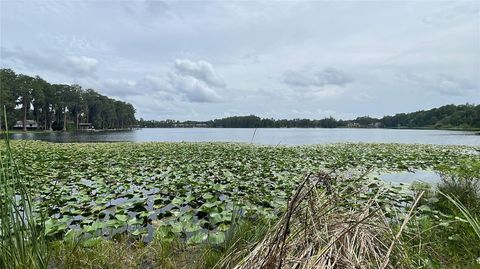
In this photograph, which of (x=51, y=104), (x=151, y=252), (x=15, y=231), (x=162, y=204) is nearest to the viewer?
(x=15, y=231)

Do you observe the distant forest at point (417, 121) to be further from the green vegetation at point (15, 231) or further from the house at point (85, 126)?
the green vegetation at point (15, 231)

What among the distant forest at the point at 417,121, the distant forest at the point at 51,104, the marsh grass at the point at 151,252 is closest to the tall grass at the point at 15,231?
the marsh grass at the point at 151,252

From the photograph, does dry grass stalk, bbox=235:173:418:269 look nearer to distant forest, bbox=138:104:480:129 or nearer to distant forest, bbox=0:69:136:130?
distant forest, bbox=0:69:136:130

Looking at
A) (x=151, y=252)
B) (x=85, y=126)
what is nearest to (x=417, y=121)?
(x=85, y=126)

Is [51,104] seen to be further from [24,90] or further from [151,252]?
[151,252]

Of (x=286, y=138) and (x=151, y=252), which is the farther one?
(x=286, y=138)

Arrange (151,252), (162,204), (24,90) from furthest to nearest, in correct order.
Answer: (24,90) < (162,204) < (151,252)

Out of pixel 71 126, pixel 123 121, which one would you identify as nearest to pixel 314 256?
pixel 71 126

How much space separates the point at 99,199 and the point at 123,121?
11830 cm

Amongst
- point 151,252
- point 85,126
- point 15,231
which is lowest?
point 151,252

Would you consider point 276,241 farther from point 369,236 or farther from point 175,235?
point 175,235

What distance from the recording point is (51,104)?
71688mm

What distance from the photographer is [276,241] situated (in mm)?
2002

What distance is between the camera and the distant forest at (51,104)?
5828 centimetres
